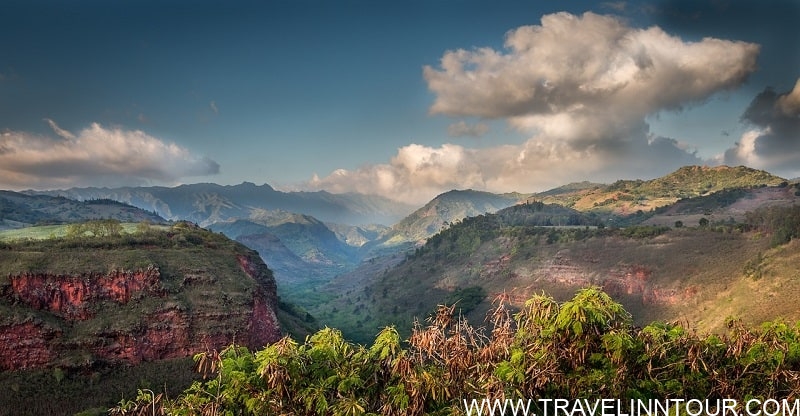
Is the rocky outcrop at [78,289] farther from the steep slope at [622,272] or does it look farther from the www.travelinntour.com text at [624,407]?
the www.travelinntour.com text at [624,407]

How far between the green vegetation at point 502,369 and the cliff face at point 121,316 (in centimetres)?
4712

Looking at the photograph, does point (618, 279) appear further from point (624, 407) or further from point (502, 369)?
point (502, 369)

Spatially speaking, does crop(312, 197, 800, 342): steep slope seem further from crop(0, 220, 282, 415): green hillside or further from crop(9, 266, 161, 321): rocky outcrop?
crop(9, 266, 161, 321): rocky outcrop

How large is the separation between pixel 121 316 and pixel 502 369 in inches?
2483

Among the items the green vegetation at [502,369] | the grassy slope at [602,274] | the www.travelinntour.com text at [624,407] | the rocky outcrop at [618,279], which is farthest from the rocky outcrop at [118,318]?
the rocky outcrop at [618,279]

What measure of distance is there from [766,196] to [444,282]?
4146 inches

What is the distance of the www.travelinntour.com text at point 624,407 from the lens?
476 inches

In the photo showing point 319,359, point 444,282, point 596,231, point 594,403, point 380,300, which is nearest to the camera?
point 594,403

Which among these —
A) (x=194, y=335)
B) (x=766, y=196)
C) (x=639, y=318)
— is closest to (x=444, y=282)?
(x=639, y=318)

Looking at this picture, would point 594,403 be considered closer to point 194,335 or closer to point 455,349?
point 455,349

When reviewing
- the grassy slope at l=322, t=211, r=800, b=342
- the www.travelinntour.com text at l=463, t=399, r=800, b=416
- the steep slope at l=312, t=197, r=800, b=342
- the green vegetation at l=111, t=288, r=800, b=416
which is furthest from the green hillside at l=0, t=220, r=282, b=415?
the www.travelinntour.com text at l=463, t=399, r=800, b=416

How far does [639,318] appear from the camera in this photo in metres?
84.2

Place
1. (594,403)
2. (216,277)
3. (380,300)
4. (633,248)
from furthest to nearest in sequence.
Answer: (380,300)
(633,248)
(216,277)
(594,403)

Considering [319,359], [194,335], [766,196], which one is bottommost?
[194,335]
